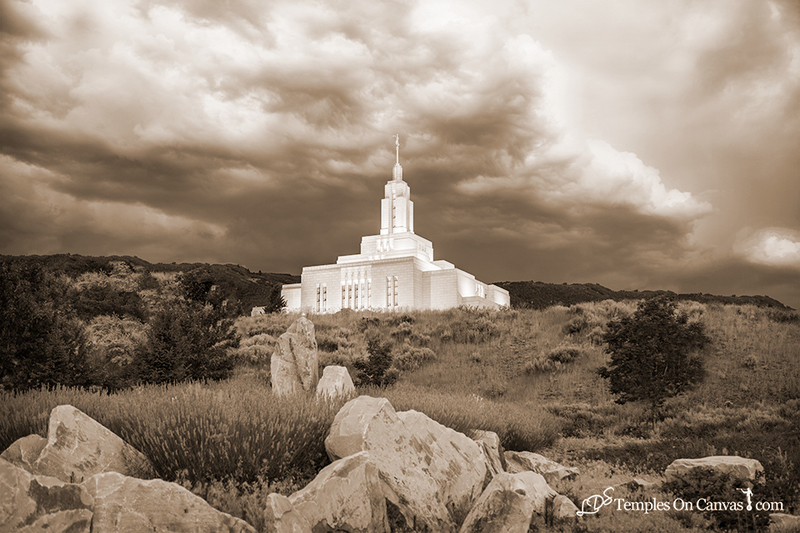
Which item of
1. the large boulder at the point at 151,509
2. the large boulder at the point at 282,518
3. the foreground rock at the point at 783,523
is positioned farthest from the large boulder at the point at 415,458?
the foreground rock at the point at 783,523

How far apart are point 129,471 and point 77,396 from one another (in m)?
3.03

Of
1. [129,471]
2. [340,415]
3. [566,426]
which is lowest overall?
[566,426]

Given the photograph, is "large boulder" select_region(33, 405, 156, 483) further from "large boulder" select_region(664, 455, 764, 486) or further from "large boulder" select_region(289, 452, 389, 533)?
"large boulder" select_region(664, 455, 764, 486)

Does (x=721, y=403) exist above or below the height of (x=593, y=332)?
below

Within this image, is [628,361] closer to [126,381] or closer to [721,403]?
[721,403]

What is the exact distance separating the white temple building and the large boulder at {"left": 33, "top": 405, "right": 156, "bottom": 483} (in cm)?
4148

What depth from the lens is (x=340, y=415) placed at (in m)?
7.36

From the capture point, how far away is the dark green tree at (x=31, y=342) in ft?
38.3

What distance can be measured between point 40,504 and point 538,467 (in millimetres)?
6569

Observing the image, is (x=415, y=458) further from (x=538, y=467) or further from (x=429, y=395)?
(x=429, y=395)

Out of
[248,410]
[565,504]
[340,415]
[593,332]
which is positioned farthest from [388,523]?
[593,332]

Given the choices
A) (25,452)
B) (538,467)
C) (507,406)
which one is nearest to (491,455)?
(538,467)

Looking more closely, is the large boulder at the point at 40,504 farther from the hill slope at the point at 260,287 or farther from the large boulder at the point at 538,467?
the hill slope at the point at 260,287

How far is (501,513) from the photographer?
6.14 metres
